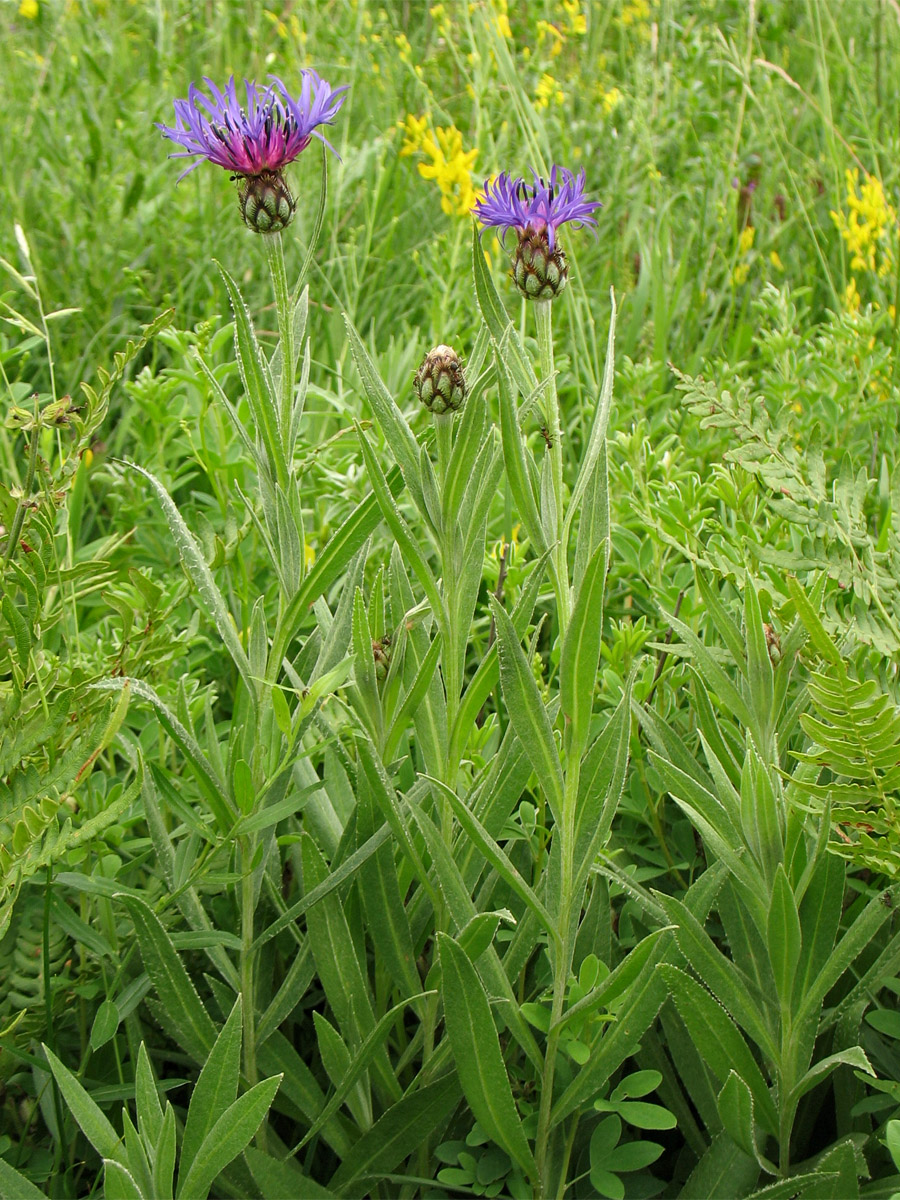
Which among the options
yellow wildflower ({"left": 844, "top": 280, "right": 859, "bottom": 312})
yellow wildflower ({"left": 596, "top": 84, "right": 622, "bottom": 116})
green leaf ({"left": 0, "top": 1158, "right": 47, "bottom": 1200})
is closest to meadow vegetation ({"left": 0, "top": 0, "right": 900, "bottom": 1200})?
green leaf ({"left": 0, "top": 1158, "right": 47, "bottom": 1200})

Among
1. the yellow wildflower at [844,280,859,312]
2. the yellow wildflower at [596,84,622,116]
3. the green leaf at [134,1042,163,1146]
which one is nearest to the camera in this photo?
the green leaf at [134,1042,163,1146]

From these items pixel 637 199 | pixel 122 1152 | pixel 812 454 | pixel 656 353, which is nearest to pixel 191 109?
pixel 812 454

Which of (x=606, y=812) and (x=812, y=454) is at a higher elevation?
(x=812, y=454)

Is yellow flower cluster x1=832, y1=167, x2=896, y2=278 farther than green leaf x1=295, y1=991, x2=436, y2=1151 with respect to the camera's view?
Yes

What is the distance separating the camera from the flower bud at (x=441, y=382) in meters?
0.90

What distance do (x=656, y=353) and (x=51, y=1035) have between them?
5.59 ft

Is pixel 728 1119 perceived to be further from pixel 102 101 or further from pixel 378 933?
pixel 102 101

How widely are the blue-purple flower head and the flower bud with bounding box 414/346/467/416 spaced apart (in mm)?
163

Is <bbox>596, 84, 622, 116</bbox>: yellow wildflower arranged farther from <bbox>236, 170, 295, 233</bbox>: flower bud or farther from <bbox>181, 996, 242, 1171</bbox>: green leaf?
<bbox>181, 996, 242, 1171</bbox>: green leaf

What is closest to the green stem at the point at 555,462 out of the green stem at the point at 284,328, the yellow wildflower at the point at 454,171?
the green stem at the point at 284,328

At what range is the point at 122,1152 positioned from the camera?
0.79 m

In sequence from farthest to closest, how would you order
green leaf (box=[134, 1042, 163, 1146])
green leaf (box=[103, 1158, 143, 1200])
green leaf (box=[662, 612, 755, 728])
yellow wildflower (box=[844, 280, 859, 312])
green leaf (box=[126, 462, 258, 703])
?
yellow wildflower (box=[844, 280, 859, 312])
green leaf (box=[662, 612, 755, 728])
green leaf (box=[126, 462, 258, 703])
green leaf (box=[134, 1042, 163, 1146])
green leaf (box=[103, 1158, 143, 1200])

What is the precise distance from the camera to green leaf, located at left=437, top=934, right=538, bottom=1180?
2.88 feet

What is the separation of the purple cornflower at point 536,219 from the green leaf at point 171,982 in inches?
24.4
